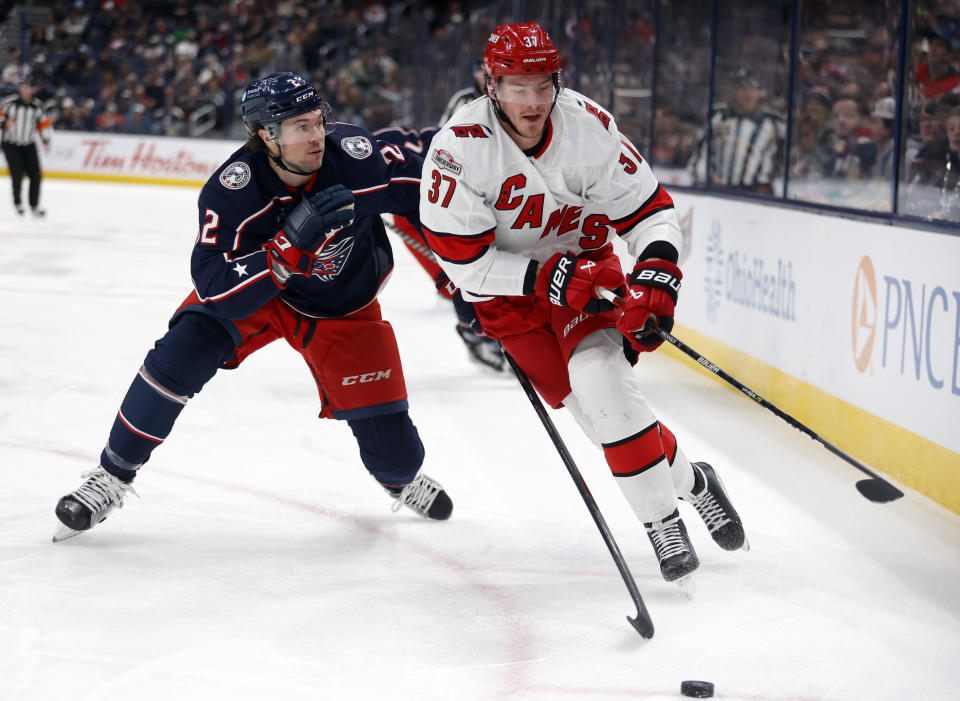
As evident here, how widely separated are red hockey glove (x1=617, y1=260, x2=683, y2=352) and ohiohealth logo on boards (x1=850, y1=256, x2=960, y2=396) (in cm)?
107

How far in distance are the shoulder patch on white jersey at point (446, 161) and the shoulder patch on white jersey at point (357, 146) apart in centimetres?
34

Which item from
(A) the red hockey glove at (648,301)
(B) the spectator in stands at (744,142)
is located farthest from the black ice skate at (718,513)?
(B) the spectator in stands at (744,142)

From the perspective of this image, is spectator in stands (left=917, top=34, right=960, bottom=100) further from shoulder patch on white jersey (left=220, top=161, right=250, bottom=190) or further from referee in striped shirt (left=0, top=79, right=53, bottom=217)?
referee in striped shirt (left=0, top=79, right=53, bottom=217)

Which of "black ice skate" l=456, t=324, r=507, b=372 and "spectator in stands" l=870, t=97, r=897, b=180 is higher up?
"spectator in stands" l=870, t=97, r=897, b=180

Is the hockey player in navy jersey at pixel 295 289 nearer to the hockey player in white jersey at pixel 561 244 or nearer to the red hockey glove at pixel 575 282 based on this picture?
the hockey player in white jersey at pixel 561 244

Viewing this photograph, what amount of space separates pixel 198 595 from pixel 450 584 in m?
0.54

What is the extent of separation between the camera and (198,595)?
2426 millimetres

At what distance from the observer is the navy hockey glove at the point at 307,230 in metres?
2.38

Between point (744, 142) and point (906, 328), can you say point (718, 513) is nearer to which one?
point (906, 328)

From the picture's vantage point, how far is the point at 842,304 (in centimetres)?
373

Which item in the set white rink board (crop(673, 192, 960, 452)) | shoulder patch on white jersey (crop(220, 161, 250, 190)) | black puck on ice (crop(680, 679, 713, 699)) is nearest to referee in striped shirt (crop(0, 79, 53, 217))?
white rink board (crop(673, 192, 960, 452))

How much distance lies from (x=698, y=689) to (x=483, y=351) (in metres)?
3.06

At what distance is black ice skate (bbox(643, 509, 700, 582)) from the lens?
7.77 ft

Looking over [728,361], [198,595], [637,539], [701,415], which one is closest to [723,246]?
[728,361]
